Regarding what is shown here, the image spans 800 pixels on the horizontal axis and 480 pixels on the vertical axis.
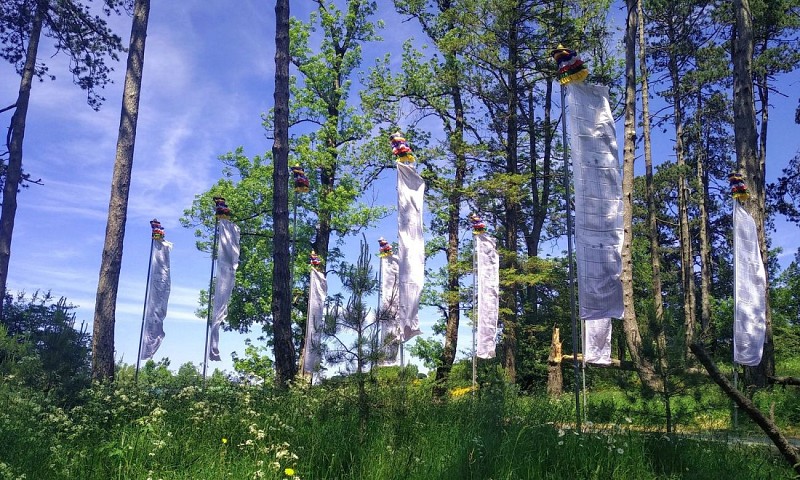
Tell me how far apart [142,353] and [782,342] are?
21601 millimetres

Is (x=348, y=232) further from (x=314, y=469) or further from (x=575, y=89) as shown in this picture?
(x=314, y=469)

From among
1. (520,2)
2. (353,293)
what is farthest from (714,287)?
(353,293)

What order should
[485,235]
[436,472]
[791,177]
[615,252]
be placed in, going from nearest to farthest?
[436,472]
[615,252]
[485,235]
[791,177]

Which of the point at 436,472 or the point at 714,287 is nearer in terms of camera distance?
the point at 436,472

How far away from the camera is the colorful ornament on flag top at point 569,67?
7684 millimetres

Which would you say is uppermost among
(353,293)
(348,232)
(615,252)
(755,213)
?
(348,232)

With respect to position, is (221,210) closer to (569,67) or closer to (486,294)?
(486,294)

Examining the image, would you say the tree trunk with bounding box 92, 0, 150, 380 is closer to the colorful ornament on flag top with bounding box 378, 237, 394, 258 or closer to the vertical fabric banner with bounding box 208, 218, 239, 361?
the vertical fabric banner with bounding box 208, 218, 239, 361

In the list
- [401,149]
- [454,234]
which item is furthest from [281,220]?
[454,234]

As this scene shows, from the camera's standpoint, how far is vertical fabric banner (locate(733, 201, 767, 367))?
10.7 meters

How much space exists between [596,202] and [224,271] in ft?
35.1

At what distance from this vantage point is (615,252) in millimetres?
7734

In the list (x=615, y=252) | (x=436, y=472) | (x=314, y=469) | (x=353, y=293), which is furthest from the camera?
(x=615, y=252)

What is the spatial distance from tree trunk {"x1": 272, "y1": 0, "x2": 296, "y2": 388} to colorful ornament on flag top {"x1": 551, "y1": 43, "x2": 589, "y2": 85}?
4703 mm
